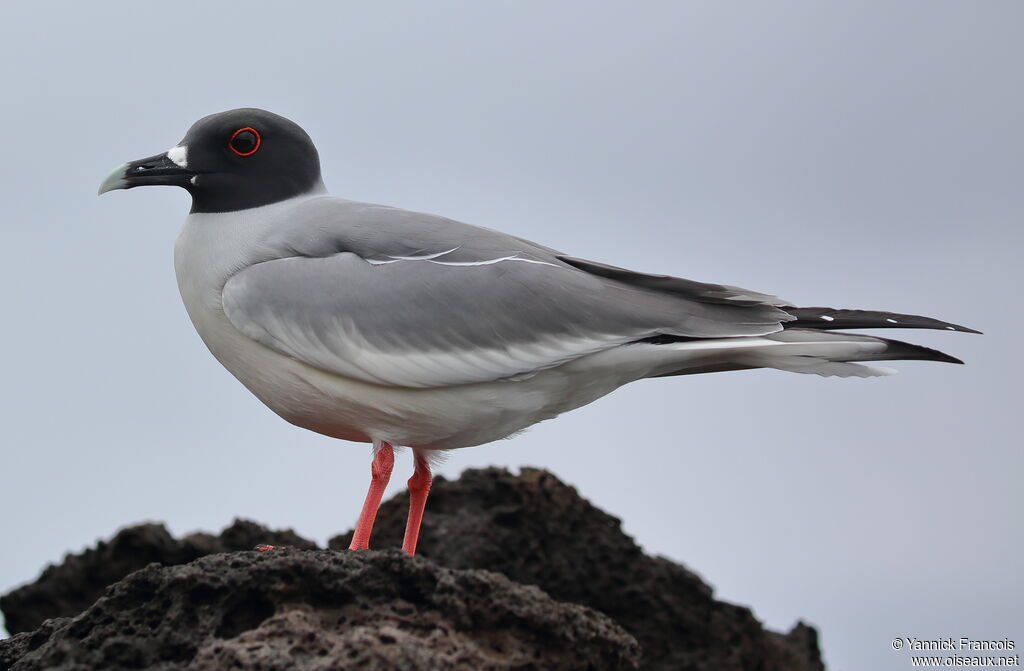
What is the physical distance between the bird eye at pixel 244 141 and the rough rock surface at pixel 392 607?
281 centimetres

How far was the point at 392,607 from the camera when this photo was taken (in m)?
5.33

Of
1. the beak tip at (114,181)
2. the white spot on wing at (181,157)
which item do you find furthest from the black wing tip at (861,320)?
the beak tip at (114,181)

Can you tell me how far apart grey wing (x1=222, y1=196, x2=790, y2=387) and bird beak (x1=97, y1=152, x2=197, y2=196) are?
946 mm

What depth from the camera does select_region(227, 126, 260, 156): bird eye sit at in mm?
7297

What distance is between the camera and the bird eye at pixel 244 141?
730 centimetres

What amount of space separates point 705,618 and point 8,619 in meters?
5.89

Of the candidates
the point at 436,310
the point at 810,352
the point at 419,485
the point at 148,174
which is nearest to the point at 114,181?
the point at 148,174

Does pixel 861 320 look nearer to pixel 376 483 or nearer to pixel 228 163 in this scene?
pixel 376 483

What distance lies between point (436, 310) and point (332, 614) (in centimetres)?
193

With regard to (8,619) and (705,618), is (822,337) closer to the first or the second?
(705,618)

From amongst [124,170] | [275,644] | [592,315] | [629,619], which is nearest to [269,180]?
[124,170]

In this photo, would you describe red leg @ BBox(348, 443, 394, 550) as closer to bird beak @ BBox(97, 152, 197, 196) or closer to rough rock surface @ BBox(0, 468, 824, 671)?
rough rock surface @ BBox(0, 468, 824, 671)

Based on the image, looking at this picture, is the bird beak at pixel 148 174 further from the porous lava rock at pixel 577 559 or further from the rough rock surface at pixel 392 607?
the porous lava rock at pixel 577 559

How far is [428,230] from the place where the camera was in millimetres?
6902
